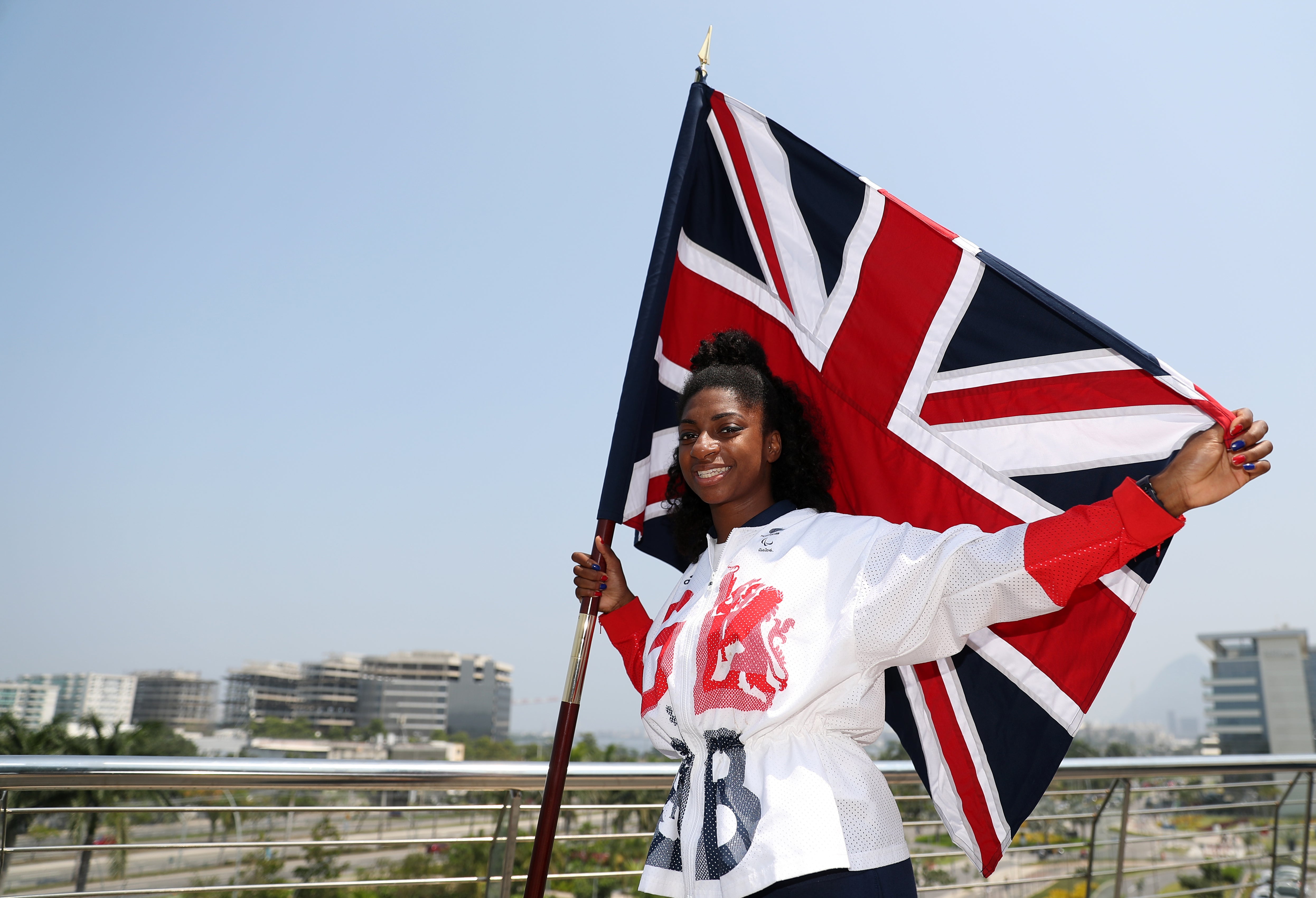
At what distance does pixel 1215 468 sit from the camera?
4.38 feet

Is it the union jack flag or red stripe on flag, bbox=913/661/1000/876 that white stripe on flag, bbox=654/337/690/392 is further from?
red stripe on flag, bbox=913/661/1000/876

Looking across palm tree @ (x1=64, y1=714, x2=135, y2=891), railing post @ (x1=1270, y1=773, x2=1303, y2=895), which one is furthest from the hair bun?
palm tree @ (x1=64, y1=714, x2=135, y2=891)

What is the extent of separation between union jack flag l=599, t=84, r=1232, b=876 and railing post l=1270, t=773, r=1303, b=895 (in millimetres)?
2484

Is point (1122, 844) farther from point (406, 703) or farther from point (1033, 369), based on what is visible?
point (406, 703)

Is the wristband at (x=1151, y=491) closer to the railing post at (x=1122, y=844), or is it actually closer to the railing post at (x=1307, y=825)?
the railing post at (x=1122, y=844)

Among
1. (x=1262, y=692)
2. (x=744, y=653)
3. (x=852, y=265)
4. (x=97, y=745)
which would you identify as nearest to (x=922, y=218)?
(x=852, y=265)

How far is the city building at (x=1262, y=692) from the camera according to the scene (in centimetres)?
8250

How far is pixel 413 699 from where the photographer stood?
407 feet

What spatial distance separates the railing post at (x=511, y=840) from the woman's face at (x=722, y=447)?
1080 mm

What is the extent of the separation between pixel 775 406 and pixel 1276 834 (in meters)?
3.23

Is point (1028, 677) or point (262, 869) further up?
point (1028, 677)

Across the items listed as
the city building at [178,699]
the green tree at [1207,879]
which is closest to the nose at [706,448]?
the green tree at [1207,879]

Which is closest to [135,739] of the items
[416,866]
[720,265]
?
[416,866]

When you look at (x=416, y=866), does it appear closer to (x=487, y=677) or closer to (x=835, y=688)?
(x=835, y=688)
